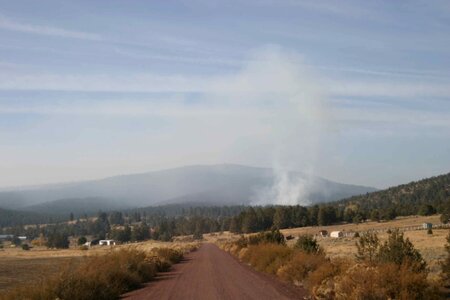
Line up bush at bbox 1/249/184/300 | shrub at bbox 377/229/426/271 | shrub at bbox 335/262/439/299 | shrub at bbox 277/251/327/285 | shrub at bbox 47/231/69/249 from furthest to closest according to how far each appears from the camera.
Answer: shrub at bbox 47/231/69/249, shrub at bbox 277/251/327/285, shrub at bbox 377/229/426/271, bush at bbox 1/249/184/300, shrub at bbox 335/262/439/299

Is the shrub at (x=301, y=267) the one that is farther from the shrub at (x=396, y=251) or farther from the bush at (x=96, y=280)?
the bush at (x=96, y=280)

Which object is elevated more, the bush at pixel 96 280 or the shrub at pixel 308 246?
the shrub at pixel 308 246

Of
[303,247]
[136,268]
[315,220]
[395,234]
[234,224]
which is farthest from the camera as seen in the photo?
[234,224]

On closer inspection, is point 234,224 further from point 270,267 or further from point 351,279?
point 351,279

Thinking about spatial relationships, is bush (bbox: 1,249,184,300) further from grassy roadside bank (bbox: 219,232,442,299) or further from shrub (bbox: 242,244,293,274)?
grassy roadside bank (bbox: 219,232,442,299)

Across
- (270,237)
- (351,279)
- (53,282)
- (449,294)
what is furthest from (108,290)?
(270,237)

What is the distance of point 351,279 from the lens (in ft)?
53.3

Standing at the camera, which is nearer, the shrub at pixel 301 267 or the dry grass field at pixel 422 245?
the shrub at pixel 301 267

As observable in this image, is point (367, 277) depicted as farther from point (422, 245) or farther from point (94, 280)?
point (422, 245)

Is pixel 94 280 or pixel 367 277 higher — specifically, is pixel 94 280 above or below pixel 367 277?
below

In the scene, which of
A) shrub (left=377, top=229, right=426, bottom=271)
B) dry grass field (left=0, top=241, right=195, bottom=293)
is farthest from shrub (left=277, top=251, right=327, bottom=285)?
dry grass field (left=0, top=241, right=195, bottom=293)

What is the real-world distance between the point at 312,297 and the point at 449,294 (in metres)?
4.75

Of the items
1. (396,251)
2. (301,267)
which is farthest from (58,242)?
(396,251)

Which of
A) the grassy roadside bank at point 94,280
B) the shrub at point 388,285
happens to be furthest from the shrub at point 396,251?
the grassy roadside bank at point 94,280
